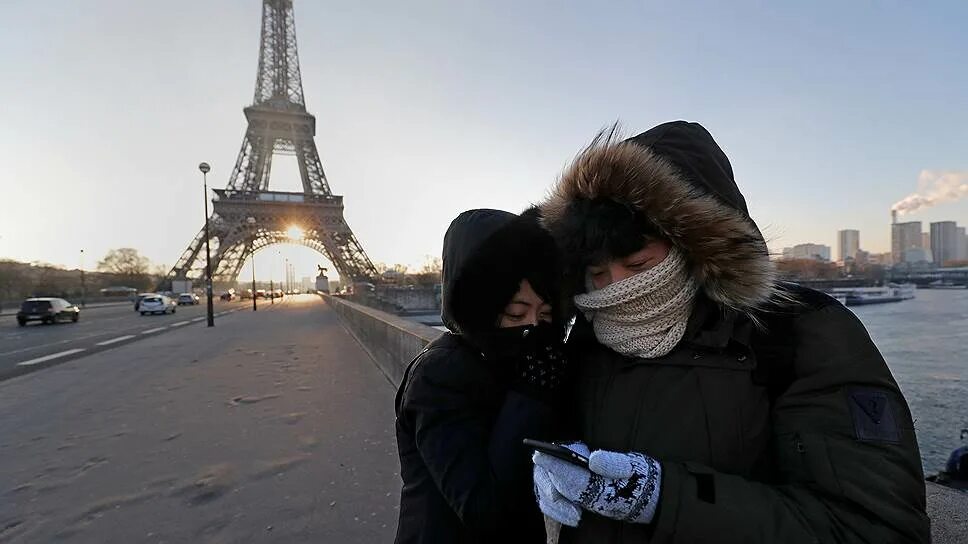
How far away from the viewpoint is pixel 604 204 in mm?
1199

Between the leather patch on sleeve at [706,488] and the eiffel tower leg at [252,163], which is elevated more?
the eiffel tower leg at [252,163]

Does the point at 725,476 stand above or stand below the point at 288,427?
above

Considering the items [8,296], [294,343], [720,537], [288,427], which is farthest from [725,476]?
[8,296]

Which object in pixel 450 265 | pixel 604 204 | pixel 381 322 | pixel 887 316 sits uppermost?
pixel 604 204

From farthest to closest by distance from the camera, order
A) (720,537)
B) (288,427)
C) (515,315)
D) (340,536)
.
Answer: (288,427), (340,536), (515,315), (720,537)

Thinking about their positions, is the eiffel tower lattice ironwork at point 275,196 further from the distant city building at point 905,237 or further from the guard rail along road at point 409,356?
the distant city building at point 905,237

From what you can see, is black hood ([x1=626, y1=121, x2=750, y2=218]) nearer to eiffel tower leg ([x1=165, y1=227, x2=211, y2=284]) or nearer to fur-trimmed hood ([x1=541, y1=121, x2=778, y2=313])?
fur-trimmed hood ([x1=541, y1=121, x2=778, y2=313])

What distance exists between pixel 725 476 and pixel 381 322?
22.7 ft

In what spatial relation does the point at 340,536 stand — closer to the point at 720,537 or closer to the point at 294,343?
the point at 720,537

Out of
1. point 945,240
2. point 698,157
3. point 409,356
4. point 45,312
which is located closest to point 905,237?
point 945,240

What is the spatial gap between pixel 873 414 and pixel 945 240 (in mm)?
98840

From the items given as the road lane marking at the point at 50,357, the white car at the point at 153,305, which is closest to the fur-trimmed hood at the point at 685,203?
the road lane marking at the point at 50,357

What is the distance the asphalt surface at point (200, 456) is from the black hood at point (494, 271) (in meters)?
1.84

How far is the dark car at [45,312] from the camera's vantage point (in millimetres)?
19656
